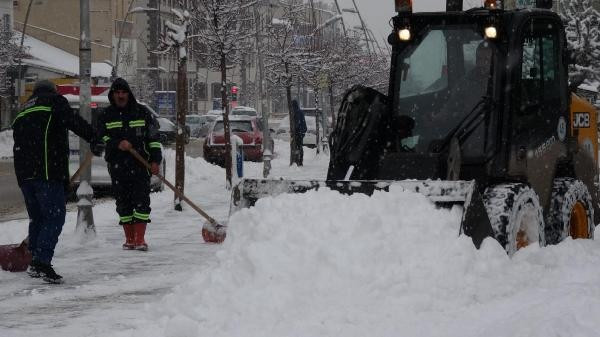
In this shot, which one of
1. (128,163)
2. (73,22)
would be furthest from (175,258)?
(73,22)

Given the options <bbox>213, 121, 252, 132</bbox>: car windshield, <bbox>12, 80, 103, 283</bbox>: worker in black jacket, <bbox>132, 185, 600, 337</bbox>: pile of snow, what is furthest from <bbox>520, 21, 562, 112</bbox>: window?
<bbox>213, 121, 252, 132</bbox>: car windshield

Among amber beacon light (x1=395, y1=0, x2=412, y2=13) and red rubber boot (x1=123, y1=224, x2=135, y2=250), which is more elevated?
amber beacon light (x1=395, y1=0, x2=412, y2=13)

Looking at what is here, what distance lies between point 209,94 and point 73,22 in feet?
119

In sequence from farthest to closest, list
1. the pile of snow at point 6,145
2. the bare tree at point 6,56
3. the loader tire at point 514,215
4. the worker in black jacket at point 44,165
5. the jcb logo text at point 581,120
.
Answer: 1. the bare tree at point 6,56
2. the pile of snow at point 6,145
3. the jcb logo text at point 581,120
4. the worker in black jacket at point 44,165
5. the loader tire at point 514,215

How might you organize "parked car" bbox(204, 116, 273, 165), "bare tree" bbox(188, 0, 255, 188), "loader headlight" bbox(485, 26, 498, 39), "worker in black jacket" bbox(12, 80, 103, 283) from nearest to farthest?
"loader headlight" bbox(485, 26, 498, 39)
"worker in black jacket" bbox(12, 80, 103, 283)
"bare tree" bbox(188, 0, 255, 188)
"parked car" bbox(204, 116, 273, 165)

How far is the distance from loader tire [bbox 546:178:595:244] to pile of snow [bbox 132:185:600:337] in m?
1.13

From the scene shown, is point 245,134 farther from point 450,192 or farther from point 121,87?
point 450,192

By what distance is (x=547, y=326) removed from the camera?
18.9 ft

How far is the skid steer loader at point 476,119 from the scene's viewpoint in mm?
8469

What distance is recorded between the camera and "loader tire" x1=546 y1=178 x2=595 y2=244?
8844 millimetres

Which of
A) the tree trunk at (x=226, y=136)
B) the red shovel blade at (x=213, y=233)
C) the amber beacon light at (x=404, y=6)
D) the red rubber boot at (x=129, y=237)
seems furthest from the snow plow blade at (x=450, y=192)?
the tree trunk at (x=226, y=136)

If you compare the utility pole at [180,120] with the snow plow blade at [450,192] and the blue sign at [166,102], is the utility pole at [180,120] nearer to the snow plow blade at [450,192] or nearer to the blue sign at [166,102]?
the snow plow blade at [450,192]

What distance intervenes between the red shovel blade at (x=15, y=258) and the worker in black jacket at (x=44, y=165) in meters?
0.29

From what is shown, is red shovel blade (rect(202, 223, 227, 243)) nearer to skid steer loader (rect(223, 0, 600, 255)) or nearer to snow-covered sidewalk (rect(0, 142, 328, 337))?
snow-covered sidewalk (rect(0, 142, 328, 337))
